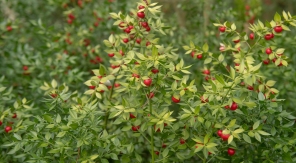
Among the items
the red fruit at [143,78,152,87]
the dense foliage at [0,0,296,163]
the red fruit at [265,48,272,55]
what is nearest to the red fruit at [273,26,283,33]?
the dense foliage at [0,0,296,163]

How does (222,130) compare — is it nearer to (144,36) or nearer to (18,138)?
(144,36)

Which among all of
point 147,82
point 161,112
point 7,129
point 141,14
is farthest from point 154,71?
point 7,129

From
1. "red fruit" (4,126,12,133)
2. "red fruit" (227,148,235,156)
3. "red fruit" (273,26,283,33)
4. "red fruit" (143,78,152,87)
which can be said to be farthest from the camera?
"red fruit" (4,126,12,133)

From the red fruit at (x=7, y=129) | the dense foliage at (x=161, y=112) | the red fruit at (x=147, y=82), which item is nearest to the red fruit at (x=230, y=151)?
the dense foliage at (x=161, y=112)

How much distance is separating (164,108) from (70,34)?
187cm

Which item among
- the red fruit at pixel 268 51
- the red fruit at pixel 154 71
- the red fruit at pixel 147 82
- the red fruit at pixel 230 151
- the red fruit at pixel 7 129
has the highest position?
the red fruit at pixel 154 71

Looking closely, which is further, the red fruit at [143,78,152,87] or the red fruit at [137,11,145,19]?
the red fruit at [137,11,145,19]

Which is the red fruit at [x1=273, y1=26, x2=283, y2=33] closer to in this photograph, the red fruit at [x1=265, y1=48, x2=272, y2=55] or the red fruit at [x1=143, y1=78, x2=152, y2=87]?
the red fruit at [x1=265, y1=48, x2=272, y2=55]

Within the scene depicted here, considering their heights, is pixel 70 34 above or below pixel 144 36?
below

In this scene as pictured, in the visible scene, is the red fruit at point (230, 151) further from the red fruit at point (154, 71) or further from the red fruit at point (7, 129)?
the red fruit at point (7, 129)

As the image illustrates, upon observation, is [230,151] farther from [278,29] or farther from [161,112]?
[278,29]

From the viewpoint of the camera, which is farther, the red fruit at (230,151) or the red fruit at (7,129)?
the red fruit at (7,129)

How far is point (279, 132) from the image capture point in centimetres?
214

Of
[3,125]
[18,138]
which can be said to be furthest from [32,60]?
[18,138]
